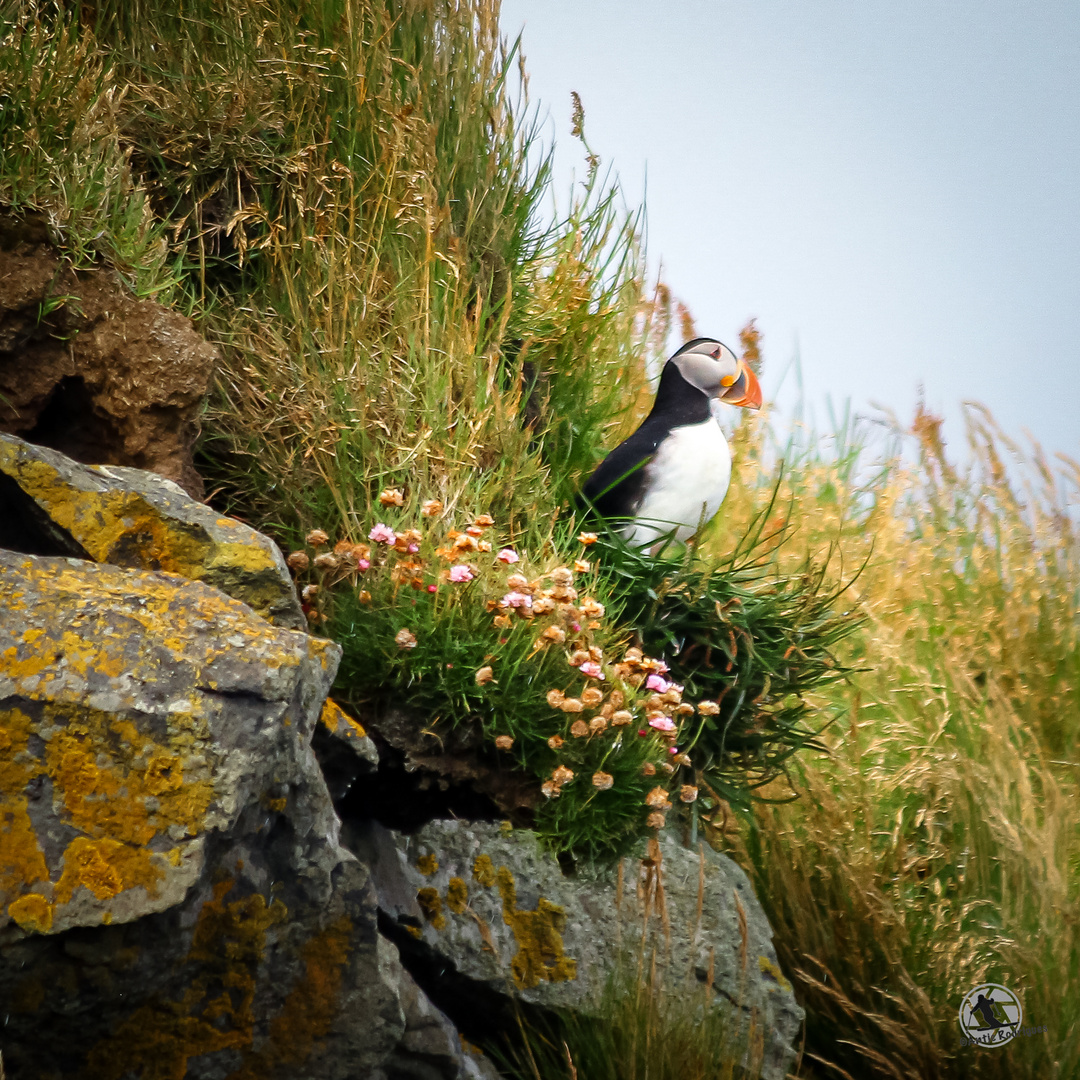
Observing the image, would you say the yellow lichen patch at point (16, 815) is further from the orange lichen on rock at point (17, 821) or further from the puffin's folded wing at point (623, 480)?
the puffin's folded wing at point (623, 480)

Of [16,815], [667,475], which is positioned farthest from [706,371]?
[16,815]

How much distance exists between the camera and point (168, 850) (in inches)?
70.6

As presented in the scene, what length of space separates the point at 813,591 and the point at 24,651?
2573 millimetres

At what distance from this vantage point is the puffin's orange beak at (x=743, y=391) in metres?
4.23

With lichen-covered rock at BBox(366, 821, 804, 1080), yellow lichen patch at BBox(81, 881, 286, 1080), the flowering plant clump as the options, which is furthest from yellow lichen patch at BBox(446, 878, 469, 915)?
yellow lichen patch at BBox(81, 881, 286, 1080)

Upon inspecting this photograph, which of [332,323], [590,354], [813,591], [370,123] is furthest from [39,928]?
[590,354]

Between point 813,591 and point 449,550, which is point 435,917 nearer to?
point 449,550

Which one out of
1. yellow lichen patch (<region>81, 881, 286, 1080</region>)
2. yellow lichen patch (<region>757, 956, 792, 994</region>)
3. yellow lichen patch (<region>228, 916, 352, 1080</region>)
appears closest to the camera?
yellow lichen patch (<region>81, 881, 286, 1080</region>)

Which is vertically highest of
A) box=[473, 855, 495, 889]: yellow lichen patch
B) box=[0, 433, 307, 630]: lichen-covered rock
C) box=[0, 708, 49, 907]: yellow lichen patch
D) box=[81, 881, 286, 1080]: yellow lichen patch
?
box=[0, 433, 307, 630]: lichen-covered rock

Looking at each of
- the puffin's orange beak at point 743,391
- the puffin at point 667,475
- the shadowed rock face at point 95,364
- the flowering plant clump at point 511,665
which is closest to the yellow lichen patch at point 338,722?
the flowering plant clump at point 511,665

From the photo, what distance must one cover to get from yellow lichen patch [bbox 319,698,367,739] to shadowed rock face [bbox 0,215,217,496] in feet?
3.23

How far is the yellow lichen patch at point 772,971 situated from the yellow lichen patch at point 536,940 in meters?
0.65

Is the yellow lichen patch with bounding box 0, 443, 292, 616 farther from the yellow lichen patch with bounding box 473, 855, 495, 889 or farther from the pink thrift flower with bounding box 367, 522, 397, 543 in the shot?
the yellow lichen patch with bounding box 473, 855, 495, 889

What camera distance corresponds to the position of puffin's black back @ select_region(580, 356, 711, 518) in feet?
12.6
